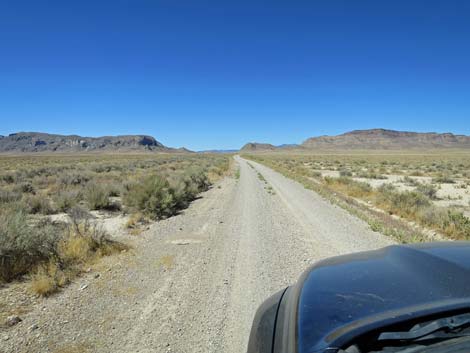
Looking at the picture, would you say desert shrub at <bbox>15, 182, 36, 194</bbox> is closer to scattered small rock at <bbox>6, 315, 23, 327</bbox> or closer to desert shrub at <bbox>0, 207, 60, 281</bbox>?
desert shrub at <bbox>0, 207, 60, 281</bbox>

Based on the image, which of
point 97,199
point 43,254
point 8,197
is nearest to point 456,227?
point 43,254

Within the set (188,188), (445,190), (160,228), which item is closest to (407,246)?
(160,228)

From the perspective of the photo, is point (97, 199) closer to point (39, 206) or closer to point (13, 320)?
point (39, 206)

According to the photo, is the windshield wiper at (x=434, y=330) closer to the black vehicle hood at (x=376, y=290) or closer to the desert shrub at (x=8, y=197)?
the black vehicle hood at (x=376, y=290)

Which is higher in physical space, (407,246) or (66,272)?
(407,246)

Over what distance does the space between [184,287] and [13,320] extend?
85.5 inches

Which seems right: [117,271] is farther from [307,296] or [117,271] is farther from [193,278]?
[307,296]

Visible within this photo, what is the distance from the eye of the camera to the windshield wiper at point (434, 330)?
130 cm

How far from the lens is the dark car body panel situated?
136 centimetres

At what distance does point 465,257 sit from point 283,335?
1675 millimetres

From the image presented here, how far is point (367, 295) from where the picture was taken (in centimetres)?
166

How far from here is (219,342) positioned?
2943 mm

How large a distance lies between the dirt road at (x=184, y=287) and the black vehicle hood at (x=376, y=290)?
1.62m

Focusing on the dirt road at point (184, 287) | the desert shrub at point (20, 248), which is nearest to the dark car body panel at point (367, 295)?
the dirt road at point (184, 287)
